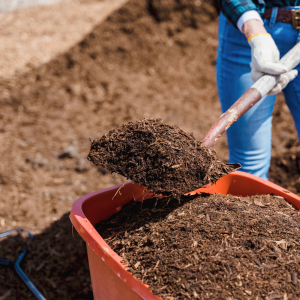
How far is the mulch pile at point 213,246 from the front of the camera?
976 millimetres

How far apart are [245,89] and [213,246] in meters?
1.00

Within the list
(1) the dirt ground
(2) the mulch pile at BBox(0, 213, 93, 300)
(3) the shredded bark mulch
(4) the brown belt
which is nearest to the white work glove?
(4) the brown belt

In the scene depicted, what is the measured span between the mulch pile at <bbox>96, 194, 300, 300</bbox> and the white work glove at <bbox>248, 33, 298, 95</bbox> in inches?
25.0

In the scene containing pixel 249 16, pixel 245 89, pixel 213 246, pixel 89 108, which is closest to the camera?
pixel 213 246

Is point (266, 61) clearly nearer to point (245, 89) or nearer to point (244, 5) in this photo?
point (245, 89)

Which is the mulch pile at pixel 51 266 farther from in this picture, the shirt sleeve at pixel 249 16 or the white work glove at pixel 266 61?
the shirt sleeve at pixel 249 16

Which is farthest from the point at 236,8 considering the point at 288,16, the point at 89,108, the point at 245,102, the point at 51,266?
the point at 89,108

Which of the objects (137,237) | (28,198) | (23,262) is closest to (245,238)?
(137,237)

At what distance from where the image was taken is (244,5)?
5.18 ft

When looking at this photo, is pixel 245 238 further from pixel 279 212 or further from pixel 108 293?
pixel 108 293

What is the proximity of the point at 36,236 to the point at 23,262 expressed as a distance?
25 centimetres

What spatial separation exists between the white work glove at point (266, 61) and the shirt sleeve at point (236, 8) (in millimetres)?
159

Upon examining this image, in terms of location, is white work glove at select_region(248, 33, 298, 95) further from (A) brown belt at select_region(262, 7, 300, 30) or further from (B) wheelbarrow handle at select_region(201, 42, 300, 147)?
(A) brown belt at select_region(262, 7, 300, 30)

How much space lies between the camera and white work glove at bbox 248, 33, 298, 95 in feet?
4.85
